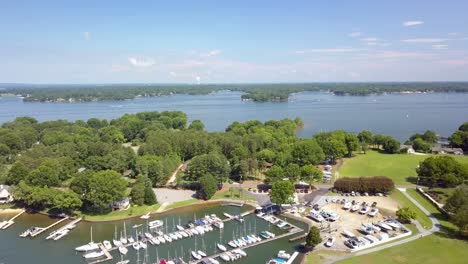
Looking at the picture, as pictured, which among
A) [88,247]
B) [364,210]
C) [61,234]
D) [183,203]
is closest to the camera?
[88,247]

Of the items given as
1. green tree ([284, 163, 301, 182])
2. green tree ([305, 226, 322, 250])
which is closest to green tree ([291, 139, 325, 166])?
green tree ([284, 163, 301, 182])

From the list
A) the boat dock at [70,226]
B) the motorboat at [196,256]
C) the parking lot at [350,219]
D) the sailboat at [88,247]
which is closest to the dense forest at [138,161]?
the boat dock at [70,226]

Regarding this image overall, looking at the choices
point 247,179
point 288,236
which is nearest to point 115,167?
point 247,179

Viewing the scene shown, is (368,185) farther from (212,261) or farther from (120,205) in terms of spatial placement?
(120,205)

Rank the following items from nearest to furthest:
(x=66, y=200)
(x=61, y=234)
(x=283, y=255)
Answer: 1. (x=283, y=255)
2. (x=61, y=234)
3. (x=66, y=200)

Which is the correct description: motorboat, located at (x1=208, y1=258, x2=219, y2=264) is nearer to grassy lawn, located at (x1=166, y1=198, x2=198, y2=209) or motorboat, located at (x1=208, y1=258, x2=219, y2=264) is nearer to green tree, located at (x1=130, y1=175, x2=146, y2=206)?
grassy lawn, located at (x1=166, y1=198, x2=198, y2=209)

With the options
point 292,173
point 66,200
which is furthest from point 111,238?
point 292,173

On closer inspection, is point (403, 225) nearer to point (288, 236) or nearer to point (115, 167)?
point (288, 236)
